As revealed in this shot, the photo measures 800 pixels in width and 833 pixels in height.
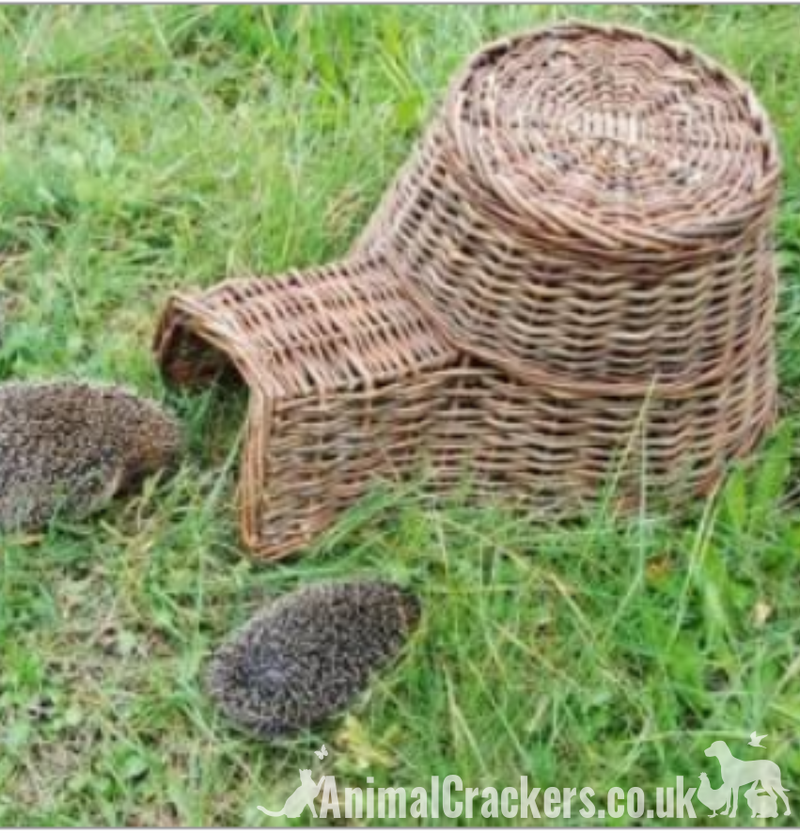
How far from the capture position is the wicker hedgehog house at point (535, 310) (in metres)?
2.53

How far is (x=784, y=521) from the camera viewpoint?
2.75 metres

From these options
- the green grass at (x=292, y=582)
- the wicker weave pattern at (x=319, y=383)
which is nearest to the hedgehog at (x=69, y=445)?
the green grass at (x=292, y=582)

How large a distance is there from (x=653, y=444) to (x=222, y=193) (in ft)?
3.32

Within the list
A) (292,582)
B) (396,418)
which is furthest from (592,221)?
(292,582)

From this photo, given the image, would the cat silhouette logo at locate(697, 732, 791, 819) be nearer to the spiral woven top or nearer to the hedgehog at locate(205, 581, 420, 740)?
the hedgehog at locate(205, 581, 420, 740)

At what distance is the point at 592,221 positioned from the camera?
8.14 feet

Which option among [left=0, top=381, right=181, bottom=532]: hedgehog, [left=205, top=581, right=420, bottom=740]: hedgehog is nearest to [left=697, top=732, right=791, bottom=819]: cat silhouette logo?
[left=205, top=581, right=420, bottom=740]: hedgehog

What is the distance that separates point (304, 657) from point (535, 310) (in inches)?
23.4

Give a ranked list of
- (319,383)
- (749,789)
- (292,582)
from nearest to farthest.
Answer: (749,789), (319,383), (292,582)

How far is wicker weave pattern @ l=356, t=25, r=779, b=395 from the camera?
98.6 inches

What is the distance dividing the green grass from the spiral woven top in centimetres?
46

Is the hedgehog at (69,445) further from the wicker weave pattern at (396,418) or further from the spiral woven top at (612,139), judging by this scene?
the spiral woven top at (612,139)

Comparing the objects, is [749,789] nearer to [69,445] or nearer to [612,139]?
[612,139]

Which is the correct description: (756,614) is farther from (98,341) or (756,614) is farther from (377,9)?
(377,9)
